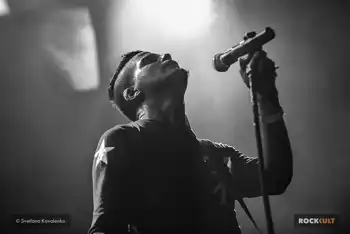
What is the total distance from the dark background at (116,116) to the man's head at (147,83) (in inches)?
86.0

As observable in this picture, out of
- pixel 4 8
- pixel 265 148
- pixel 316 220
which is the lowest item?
pixel 316 220

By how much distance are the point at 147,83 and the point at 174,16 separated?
8.68ft

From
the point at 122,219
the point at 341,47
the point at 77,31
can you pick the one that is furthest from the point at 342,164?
the point at 77,31

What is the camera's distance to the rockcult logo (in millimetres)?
3383

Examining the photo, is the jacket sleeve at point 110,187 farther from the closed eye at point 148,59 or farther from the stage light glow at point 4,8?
the stage light glow at point 4,8

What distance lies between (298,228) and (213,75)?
1820 millimetres

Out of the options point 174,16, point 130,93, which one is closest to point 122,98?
point 130,93

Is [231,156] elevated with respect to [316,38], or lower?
lower

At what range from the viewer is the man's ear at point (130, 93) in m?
1.64

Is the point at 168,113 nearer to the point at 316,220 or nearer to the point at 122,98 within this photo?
the point at 122,98

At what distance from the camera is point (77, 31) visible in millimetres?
4094

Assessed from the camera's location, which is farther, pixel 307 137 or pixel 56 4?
pixel 56 4

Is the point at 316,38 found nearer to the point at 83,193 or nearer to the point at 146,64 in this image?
the point at 146,64

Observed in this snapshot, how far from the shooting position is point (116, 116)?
3.90 metres
